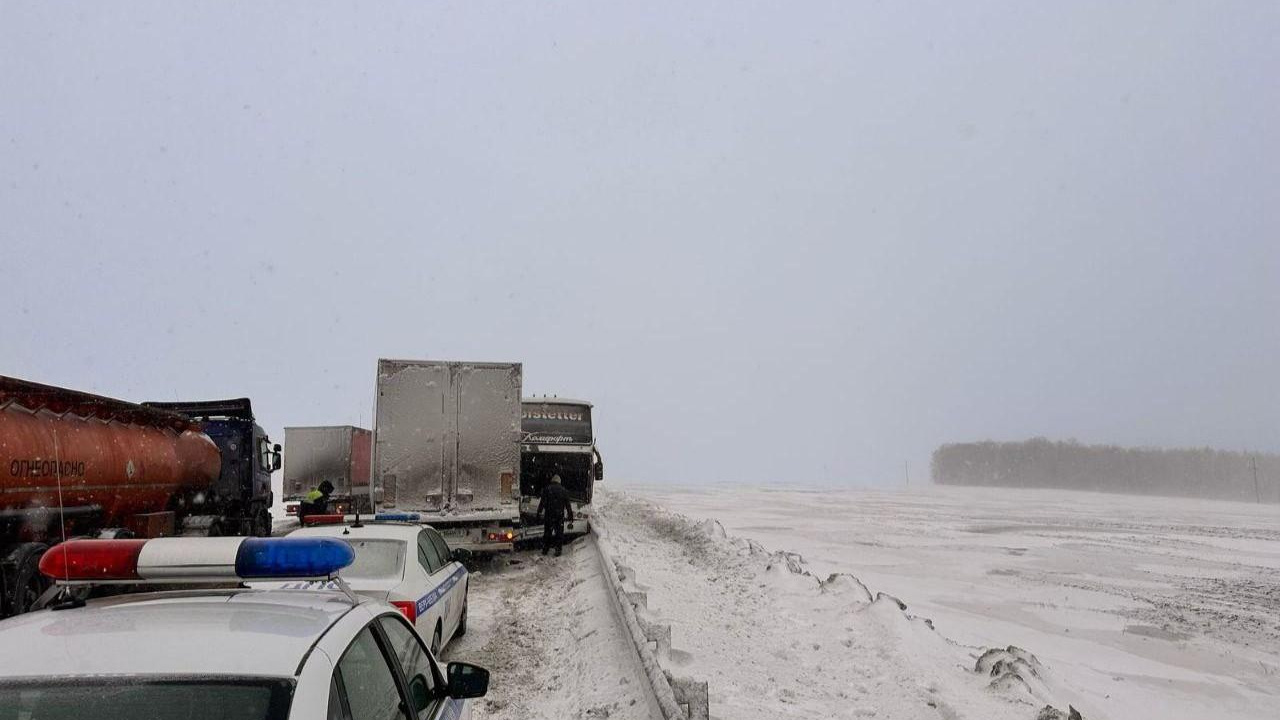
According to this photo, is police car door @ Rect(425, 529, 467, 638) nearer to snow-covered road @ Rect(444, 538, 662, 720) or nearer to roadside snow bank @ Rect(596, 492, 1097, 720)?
snow-covered road @ Rect(444, 538, 662, 720)

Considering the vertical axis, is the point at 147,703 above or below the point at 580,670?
above

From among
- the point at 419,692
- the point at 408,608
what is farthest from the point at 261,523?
the point at 419,692

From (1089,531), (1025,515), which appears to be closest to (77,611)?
(1089,531)

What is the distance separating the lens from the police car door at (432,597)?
294 inches

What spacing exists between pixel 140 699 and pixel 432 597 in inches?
227

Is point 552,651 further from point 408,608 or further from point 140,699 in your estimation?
point 140,699

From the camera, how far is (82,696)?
223 centimetres

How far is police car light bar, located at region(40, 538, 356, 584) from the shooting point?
2.89 meters

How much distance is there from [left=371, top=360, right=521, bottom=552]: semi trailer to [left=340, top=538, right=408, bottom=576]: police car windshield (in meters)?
7.64

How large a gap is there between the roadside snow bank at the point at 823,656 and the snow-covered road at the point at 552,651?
584 mm

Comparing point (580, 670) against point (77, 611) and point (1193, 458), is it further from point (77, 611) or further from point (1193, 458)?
point (1193, 458)

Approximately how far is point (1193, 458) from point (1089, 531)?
6485cm

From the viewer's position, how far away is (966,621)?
11625 mm

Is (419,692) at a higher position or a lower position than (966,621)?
higher
